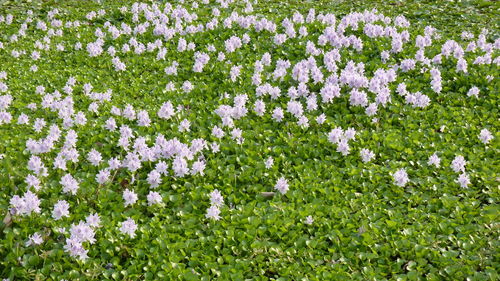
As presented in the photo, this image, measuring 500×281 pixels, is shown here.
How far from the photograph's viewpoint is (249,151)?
218 inches

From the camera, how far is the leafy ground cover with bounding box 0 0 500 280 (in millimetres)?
4230

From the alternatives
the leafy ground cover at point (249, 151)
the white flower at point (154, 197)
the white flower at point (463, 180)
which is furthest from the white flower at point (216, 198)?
the white flower at point (463, 180)

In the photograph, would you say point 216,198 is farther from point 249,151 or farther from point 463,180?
point 463,180

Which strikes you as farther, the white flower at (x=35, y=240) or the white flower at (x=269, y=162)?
the white flower at (x=269, y=162)

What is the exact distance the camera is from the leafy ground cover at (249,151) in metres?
4.23

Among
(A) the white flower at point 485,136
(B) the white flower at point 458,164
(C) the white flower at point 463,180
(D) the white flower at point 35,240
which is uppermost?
(A) the white flower at point 485,136

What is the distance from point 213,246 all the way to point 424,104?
11.8 feet

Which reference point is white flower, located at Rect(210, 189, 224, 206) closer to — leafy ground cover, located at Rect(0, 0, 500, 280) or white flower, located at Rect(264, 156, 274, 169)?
leafy ground cover, located at Rect(0, 0, 500, 280)

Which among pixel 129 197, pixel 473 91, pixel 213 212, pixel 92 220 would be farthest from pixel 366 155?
pixel 92 220

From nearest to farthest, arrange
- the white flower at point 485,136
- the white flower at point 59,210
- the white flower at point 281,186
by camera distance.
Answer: the white flower at point 59,210 < the white flower at point 281,186 < the white flower at point 485,136

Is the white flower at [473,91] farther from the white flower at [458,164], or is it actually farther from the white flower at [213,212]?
the white flower at [213,212]

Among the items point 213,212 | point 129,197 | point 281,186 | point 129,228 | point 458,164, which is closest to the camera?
point 129,228

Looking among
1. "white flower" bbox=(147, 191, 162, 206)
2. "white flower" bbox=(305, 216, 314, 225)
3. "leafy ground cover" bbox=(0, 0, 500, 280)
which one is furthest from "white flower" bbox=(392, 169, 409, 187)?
"white flower" bbox=(147, 191, 162, 206)

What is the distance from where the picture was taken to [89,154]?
5.16 m
